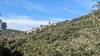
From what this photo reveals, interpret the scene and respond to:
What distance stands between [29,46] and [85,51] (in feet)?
29.1

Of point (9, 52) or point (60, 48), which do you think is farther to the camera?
point (9, 52)

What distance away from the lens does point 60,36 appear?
3481 cm

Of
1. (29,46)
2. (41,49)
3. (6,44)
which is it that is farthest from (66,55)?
(6,44)

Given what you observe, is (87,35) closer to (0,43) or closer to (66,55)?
(66,55)

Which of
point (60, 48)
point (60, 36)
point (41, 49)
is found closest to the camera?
point (60, 48)

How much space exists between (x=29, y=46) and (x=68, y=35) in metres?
4.12

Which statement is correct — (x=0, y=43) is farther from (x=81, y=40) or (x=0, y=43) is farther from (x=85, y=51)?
(x=85, y=51)

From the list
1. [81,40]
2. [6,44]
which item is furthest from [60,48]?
[6,44]

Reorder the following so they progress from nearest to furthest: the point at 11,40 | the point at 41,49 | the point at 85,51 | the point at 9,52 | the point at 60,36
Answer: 1. the point at 85,51
2. the point at 41,49
3. the point at 9,52
4. the point at 60,36
5. the point at 11,40

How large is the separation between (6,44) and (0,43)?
93cm

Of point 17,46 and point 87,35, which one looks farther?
point 17,46

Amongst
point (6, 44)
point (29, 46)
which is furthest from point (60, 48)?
point (6, 44)

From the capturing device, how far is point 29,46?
107ft

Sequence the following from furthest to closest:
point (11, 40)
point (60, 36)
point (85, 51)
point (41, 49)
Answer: point (11, 40) < point (60, 36) < point (41, 49) < point (85, 51)
